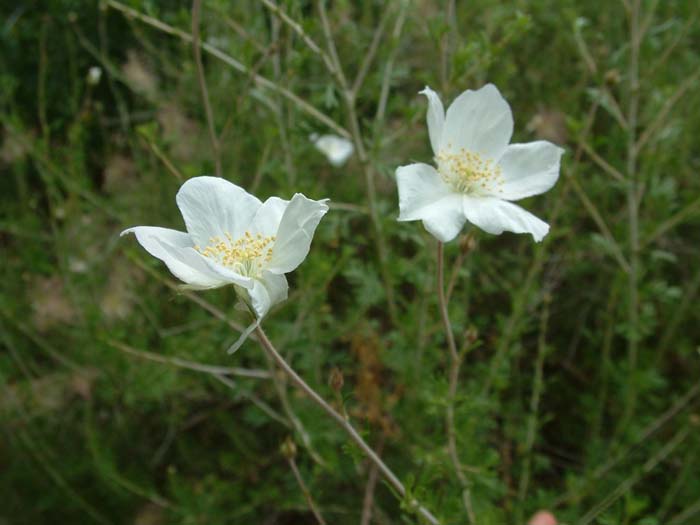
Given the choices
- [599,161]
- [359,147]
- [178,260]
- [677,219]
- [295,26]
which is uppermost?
[295,26]

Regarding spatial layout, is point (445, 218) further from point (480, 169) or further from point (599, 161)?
point (599, 161)

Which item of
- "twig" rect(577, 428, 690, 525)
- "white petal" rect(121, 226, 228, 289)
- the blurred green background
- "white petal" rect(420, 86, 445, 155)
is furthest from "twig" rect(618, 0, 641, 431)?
"white petal" rect(121, 226, 228, 289)

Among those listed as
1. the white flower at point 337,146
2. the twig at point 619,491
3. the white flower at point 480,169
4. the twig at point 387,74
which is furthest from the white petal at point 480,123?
the white flower at point 337,146

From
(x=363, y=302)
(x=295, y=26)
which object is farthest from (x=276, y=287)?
(x=363, y=302)

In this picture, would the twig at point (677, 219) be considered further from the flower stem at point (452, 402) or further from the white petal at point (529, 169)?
the flower stem at point (452, 402)

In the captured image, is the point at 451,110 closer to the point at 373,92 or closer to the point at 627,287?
the point at 373,92

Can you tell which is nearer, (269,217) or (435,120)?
(269,217)
